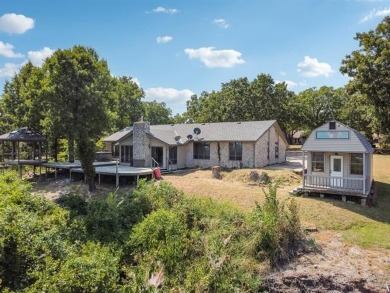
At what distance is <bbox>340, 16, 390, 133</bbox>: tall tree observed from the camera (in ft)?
58.0

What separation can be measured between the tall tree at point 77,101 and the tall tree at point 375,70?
16.7 metres

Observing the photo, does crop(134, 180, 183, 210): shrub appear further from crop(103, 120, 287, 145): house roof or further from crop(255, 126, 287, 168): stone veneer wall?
crop(255, 126, 287, 168): stone veneer wall

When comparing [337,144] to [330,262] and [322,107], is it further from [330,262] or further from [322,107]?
[322,107]

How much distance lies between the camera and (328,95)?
5228 cm

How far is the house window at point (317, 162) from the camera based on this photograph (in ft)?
64.2

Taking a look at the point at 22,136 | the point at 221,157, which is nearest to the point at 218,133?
the point at 221,157

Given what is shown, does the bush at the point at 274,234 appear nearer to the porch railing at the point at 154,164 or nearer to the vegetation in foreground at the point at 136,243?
the vegetation in foreground at the point at 136,243

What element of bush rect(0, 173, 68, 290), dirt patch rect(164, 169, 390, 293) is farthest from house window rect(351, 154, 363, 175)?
bush rect(0, 173, 68, 290)

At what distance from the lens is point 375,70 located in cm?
1809

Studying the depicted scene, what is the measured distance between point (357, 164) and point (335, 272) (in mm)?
9613

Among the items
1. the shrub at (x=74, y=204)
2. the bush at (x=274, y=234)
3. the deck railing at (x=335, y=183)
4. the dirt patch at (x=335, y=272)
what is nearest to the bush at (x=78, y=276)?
the dirt patch at (x=335, y=272)

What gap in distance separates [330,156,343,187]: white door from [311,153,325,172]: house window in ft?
1.96

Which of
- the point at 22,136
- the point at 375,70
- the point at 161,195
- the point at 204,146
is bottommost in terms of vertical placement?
→ the point at 161,195

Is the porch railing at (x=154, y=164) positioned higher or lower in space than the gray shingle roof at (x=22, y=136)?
lower
